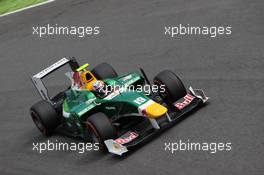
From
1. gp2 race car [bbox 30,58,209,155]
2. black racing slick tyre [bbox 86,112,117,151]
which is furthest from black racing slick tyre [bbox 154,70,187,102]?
black racing slick tyre [bbox 86,112,117,151]

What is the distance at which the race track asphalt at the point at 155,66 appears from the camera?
9.60m

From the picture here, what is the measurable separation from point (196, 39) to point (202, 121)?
4701mm

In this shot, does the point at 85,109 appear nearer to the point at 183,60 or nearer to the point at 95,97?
the point at 95,97

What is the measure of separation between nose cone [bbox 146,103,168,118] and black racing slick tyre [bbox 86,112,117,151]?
708 mm

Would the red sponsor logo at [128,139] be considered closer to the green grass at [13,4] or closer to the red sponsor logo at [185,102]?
the red sponsor logo at [185,102]

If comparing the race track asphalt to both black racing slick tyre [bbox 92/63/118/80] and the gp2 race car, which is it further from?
black racing slick tyre [bbox 92/63/118/80]

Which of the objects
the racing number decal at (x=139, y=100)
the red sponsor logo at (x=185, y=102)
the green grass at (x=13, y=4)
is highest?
the racing number decal at (x=139, y=100)

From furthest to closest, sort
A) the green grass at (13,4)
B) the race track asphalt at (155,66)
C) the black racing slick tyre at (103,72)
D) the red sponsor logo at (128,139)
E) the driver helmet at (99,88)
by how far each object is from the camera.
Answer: the green grass at (13,4) < the black racing slick tyre at (103,72) < the driver helmet at (99,88) < the red sponsor logo at (128,139) < the race track asphalt at (155,66)

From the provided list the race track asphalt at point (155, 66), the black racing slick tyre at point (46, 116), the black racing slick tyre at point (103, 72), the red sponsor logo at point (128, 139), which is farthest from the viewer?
the black racing slick tyre at point (103, 72)

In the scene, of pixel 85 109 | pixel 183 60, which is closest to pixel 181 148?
pixel 85 109

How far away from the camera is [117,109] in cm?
1081

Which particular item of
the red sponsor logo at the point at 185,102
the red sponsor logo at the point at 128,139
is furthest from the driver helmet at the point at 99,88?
the red sponsor logo at the point at 185,102

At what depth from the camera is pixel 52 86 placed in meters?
15.1

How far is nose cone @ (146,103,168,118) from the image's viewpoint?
1000 centimetres
